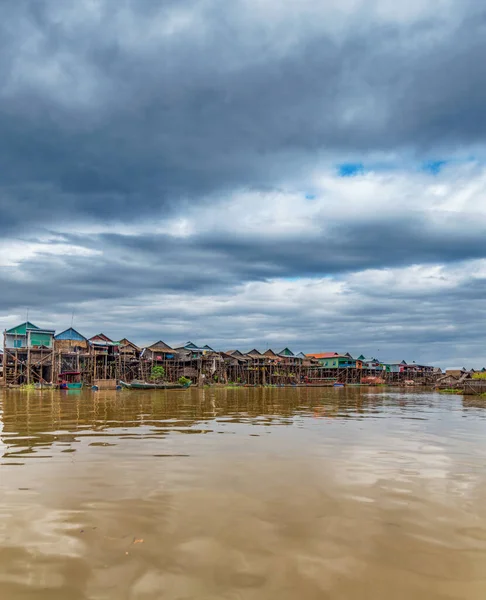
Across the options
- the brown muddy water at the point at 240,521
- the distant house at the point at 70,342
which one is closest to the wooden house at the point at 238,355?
the distant house at the point at 70,342

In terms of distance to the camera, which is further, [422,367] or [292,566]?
[422,367]

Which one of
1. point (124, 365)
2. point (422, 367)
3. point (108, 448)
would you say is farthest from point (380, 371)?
point (108, 448)

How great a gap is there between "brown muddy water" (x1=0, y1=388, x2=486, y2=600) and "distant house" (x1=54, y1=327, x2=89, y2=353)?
5276cm

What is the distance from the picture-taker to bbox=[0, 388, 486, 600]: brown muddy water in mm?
3805

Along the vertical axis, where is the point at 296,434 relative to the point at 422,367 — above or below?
above

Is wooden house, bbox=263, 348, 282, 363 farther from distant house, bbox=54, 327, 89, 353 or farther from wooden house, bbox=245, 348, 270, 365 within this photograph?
distant house, bbox=54, 327, 89, 353

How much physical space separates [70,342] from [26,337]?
5.52 m

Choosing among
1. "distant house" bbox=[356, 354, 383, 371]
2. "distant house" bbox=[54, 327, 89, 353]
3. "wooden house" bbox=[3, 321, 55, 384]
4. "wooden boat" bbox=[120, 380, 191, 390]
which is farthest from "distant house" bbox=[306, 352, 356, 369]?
"wooden house" bbox=[3, 321, 55, 384]

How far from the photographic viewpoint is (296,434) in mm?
12914

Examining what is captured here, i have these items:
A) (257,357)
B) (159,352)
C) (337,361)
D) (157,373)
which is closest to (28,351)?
(157,373)

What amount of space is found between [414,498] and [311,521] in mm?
1954

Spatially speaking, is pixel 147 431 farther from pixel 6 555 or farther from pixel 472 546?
pixel 472 546

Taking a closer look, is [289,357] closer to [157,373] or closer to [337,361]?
[337,361]

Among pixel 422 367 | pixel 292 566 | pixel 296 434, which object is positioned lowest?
pixel 422 367
